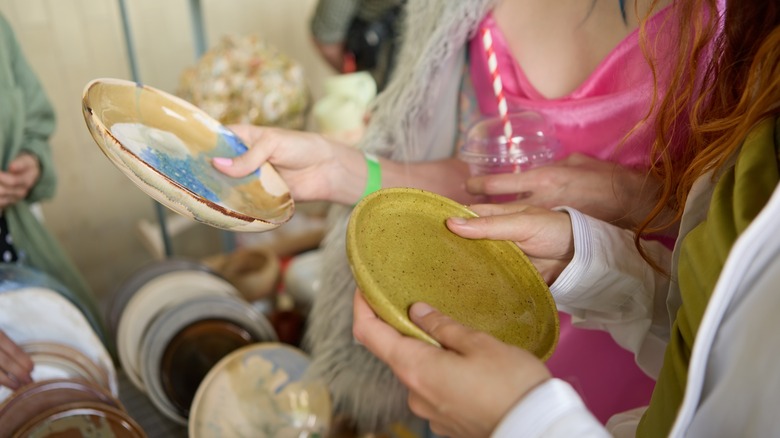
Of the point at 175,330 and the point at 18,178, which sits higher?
the point at 18,178

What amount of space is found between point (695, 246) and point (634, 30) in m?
0.29

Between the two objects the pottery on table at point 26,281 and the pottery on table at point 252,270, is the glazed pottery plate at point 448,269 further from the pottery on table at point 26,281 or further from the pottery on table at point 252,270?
the pottery on table at point 252,270

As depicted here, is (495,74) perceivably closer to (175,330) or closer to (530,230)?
(530,230)

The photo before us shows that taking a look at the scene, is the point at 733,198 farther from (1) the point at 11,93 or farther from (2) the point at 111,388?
(1) the point at 11,93

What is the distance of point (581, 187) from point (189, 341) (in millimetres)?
584

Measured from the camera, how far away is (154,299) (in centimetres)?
97

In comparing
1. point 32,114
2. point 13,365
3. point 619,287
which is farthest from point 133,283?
point 619,287

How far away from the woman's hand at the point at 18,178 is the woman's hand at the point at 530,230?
0.56 m

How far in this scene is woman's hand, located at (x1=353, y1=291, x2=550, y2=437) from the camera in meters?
0.45

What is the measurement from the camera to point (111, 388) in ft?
2.33

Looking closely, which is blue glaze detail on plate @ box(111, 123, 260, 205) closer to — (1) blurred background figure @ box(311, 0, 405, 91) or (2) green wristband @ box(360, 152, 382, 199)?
(2) green wristband @ box(360, 152, 382, 199)

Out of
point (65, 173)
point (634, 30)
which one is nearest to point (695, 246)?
point (634, 30)

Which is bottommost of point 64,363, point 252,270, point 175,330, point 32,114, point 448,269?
point 252,270

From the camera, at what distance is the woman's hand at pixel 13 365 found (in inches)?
23.3
